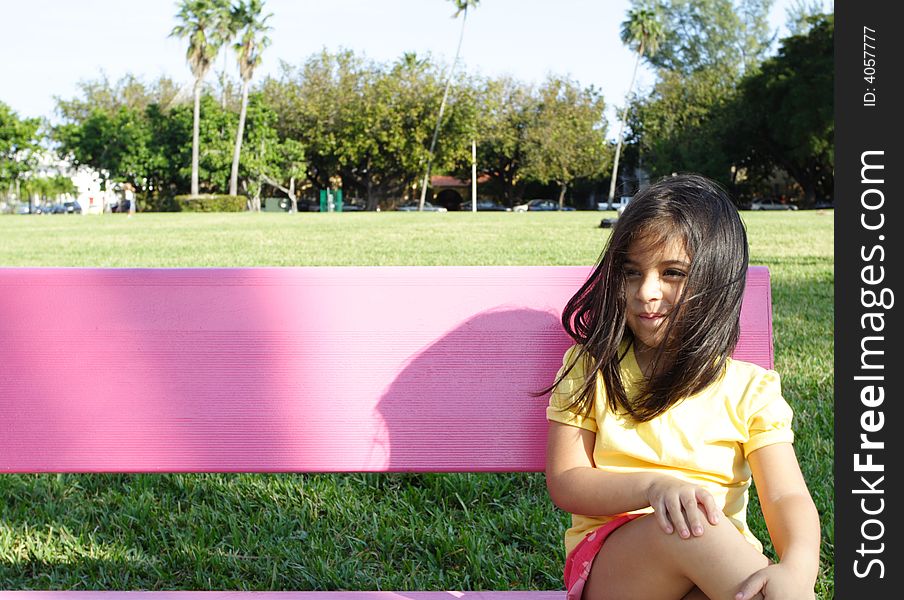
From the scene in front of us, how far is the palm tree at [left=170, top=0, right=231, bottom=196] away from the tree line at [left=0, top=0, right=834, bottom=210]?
0.22m

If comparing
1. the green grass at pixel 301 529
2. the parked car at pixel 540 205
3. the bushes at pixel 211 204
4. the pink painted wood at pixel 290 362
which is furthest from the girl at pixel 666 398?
the parked car at pixel 540 205

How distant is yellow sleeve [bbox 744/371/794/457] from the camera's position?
182 cm

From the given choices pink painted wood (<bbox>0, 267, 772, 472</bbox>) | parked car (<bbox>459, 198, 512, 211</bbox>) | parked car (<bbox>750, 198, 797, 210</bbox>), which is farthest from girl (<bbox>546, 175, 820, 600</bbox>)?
parked car (<bbox>459, 198, 512, 211</bbox>)

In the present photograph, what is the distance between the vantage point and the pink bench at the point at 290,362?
81.1 inches

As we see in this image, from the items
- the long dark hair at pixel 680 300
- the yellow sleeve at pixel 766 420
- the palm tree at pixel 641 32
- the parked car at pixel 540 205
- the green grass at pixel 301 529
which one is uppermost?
the palm tree at pixel 641 32

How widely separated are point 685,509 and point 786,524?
0.26 metres

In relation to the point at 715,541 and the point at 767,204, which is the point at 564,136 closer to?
the point at 767,204

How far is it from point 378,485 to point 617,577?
6.24 feet

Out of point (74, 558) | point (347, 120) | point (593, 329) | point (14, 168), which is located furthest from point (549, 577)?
point (14, 168)

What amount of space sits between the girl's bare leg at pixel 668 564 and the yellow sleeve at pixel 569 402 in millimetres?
221

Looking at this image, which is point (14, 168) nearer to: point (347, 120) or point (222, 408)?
point (347, 120)

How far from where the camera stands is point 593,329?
6.12 ft

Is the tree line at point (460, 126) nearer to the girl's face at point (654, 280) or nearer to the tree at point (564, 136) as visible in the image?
the tree at point (564, 136)

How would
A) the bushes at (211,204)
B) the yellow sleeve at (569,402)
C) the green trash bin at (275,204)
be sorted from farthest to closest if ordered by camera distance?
the green trash bin at (275,204) < the bushes at (211,204) < the yellow sleeve at (569,402)
